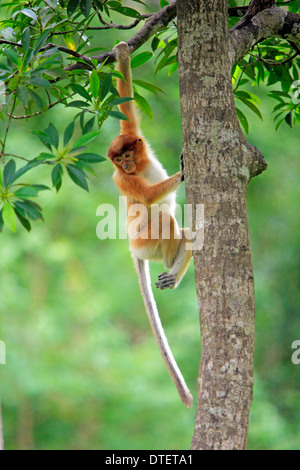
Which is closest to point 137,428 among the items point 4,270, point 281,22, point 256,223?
point 4,270

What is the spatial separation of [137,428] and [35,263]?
2.93m

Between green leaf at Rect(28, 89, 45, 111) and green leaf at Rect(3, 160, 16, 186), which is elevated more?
green leaf at Rect(28, 89, 45, 111)

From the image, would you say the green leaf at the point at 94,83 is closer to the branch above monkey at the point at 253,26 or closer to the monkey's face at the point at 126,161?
the branch above monkey at the point at 253,26

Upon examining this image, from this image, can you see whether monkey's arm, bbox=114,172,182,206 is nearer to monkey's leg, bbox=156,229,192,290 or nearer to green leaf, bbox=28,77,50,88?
monkey's leg, bbox=156,229,192,290

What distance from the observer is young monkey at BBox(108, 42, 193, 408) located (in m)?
3.15

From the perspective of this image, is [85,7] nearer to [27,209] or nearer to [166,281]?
[27,209]

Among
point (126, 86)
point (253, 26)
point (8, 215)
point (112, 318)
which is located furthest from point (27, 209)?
point (112, 318)

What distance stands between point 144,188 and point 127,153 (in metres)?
0.22

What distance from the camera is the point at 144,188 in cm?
324

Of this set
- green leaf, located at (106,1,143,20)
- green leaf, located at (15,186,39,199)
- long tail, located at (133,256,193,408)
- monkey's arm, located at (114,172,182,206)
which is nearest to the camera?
green leaf, located at (15,186,39,199)

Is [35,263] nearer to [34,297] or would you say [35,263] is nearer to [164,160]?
[34,297]

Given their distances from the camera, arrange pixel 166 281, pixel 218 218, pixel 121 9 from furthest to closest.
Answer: pixel 166 281
pixel 121 9
pixel 218 218

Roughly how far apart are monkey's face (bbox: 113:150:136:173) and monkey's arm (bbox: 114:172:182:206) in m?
0.07

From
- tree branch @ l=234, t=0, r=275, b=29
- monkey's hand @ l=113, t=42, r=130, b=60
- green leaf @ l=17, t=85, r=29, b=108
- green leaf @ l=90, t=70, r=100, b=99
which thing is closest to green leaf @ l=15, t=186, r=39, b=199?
green leaf @ l=17, t=85, r=29, b=108
